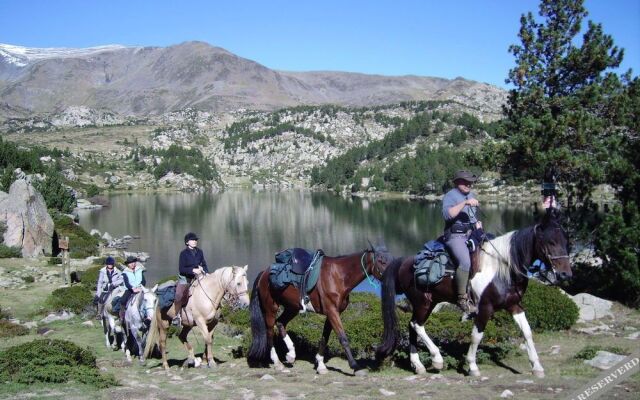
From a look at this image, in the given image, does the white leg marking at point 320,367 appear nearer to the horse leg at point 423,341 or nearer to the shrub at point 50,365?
the horse leg at point 423,341

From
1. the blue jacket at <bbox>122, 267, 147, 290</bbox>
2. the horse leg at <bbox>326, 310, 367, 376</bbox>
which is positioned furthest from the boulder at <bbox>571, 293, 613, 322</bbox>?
the blue jacket at <bbox>122, 267, 147, 290</bbox>

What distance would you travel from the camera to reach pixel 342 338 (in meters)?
11.4

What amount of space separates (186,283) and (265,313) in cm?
232

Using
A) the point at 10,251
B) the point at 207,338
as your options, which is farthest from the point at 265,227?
the point at 207,338

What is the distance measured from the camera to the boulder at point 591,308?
17.0 m

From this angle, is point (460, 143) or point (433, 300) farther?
point (460, 143)

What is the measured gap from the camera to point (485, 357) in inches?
461

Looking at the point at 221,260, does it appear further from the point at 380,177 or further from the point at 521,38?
the point at 380,177

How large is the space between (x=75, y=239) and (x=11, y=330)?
3631 cm

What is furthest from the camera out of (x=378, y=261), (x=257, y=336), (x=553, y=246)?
(x=257, y=336)

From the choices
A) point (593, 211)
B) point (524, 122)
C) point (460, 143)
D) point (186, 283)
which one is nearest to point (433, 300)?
point (186, 283)

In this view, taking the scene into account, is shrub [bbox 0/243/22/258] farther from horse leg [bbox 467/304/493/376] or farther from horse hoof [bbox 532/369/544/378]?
horse hoof [bbox 532/369/544/378]

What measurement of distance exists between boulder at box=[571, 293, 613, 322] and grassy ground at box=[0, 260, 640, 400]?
1214mm

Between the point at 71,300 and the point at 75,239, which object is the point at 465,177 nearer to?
the point at 71,300
